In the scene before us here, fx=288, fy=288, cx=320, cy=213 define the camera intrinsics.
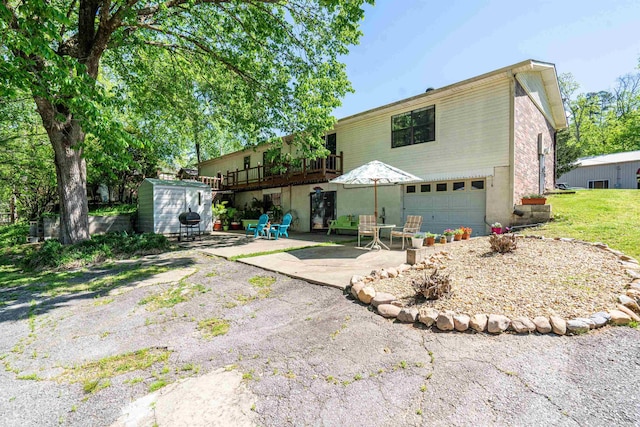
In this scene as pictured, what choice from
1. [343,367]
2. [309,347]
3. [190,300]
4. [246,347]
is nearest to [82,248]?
[190,300]

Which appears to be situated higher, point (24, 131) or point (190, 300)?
point (24, 131)

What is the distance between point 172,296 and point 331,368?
11.4 feet

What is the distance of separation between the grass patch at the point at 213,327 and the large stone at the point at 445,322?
2.60 meters

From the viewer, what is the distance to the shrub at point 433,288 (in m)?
3.95

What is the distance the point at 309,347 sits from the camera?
313 cm

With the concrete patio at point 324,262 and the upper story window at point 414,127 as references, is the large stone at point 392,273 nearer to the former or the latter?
the concrete patio at point 324,262

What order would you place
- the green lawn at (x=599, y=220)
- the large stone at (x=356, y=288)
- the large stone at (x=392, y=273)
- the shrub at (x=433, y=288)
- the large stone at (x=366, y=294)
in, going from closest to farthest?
the shrub at (x=433, y=288) → the large stone at (x=366, y=294) → the large stone at (x=356, y=288) → the large stone at (x=392, y=273) → the green lawn at (x=599, y=220)

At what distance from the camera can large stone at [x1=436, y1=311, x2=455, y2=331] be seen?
3.34 m

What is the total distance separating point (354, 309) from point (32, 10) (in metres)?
7.67

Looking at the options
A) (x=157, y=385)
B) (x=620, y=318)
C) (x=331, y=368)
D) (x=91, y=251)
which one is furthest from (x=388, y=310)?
(x=91, y=251)

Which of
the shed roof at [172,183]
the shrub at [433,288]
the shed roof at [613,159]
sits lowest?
the shrub at [433,288]

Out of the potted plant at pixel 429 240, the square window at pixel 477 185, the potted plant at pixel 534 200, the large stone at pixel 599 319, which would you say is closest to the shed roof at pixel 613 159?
the potted plant at pixel 534 200

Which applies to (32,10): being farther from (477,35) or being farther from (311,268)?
(477,35)

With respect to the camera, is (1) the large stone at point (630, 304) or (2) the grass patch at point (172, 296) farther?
(2) the grass patch at point (172, 296)
